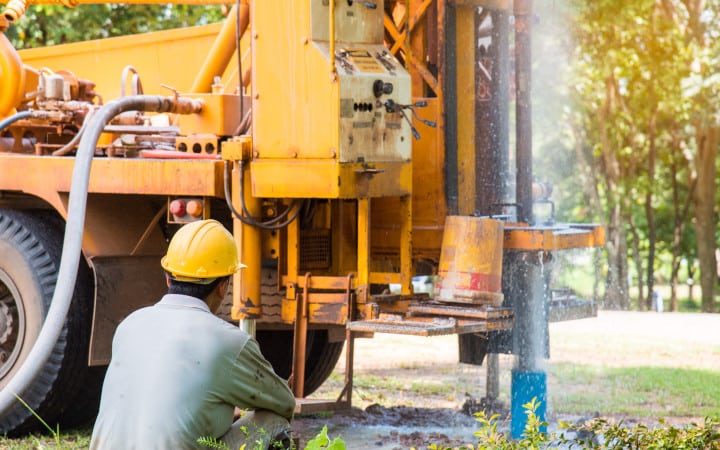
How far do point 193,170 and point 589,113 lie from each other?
51.9 ft

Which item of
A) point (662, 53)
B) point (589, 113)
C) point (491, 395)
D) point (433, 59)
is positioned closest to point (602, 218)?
point (589, 113)

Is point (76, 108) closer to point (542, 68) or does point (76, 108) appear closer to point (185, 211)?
point (185, 211)

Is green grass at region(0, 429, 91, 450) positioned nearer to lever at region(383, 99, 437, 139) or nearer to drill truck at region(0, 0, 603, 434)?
drill truck at region(0, 0, 603, 434)

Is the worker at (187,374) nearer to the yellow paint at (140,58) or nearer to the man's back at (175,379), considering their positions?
the man's back at (175,379)

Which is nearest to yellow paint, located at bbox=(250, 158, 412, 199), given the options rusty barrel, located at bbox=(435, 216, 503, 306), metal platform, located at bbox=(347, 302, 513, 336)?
rusty barrel, located at bbox=(435, 216, 503, 306)

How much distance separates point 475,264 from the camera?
6.70m

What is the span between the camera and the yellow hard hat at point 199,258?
4180 millimetres

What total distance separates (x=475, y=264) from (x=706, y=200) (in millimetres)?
14614

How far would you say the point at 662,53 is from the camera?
64.9 feet

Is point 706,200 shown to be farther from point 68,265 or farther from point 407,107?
point 68,265

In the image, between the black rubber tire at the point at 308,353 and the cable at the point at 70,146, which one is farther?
the black rubber tire at the point at 308,353

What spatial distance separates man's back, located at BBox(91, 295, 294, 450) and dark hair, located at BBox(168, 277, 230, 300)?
6 cm

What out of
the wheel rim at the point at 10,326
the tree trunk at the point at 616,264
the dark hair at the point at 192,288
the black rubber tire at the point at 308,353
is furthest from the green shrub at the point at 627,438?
the tree trunk at the point at 616,264

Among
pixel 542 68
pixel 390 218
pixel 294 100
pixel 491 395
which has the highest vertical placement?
pixel 542 68
